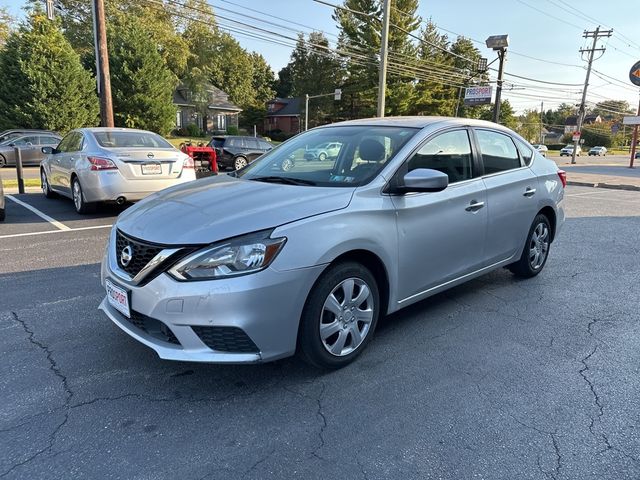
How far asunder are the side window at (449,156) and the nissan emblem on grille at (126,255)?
6.58 feet

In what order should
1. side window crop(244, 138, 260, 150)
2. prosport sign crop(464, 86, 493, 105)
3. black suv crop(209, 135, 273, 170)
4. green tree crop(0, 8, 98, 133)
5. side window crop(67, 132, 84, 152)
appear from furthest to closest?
prosport sign crop(464, 86, 493, 105), green tree crop(0, 8, 98, 133), side window crop(244, 138, 260, 150), black suv crop(209, 135, 273, 170), side window crop(67, 132, 84, 152)

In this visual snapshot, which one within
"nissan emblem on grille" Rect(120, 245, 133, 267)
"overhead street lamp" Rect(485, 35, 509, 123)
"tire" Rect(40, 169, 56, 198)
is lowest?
"tire" Rect(40, 169, 56, 198)

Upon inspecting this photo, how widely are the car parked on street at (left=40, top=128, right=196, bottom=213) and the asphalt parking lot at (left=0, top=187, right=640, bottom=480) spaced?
3280mm

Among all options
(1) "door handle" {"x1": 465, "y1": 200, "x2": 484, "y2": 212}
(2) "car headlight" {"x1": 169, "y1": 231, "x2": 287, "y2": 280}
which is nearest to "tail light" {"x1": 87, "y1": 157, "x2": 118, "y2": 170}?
(2) "car headlight" {"x1": 169, "y1": 231, "x2": 287, "y2": 280}

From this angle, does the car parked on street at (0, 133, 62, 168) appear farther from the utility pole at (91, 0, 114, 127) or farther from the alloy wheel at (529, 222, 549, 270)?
the alloy wheel at (529, 222, 549, 270)

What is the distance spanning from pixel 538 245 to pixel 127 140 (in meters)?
6.65

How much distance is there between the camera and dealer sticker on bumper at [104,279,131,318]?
2789mm

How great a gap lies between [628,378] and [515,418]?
1.05 meters

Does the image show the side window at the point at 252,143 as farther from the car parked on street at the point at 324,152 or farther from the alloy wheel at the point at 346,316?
the alloy wheel at the point at 346,316

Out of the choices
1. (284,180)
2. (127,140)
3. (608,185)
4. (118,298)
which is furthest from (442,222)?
(608,185)

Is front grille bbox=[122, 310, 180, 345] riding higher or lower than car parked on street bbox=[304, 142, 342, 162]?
lower

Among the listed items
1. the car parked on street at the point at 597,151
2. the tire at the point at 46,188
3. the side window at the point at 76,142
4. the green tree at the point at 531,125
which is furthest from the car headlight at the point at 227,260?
the green tree at the point at 531,125

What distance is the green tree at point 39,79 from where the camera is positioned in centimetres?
2498

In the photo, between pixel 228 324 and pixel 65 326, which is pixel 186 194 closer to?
pixel 228 324
